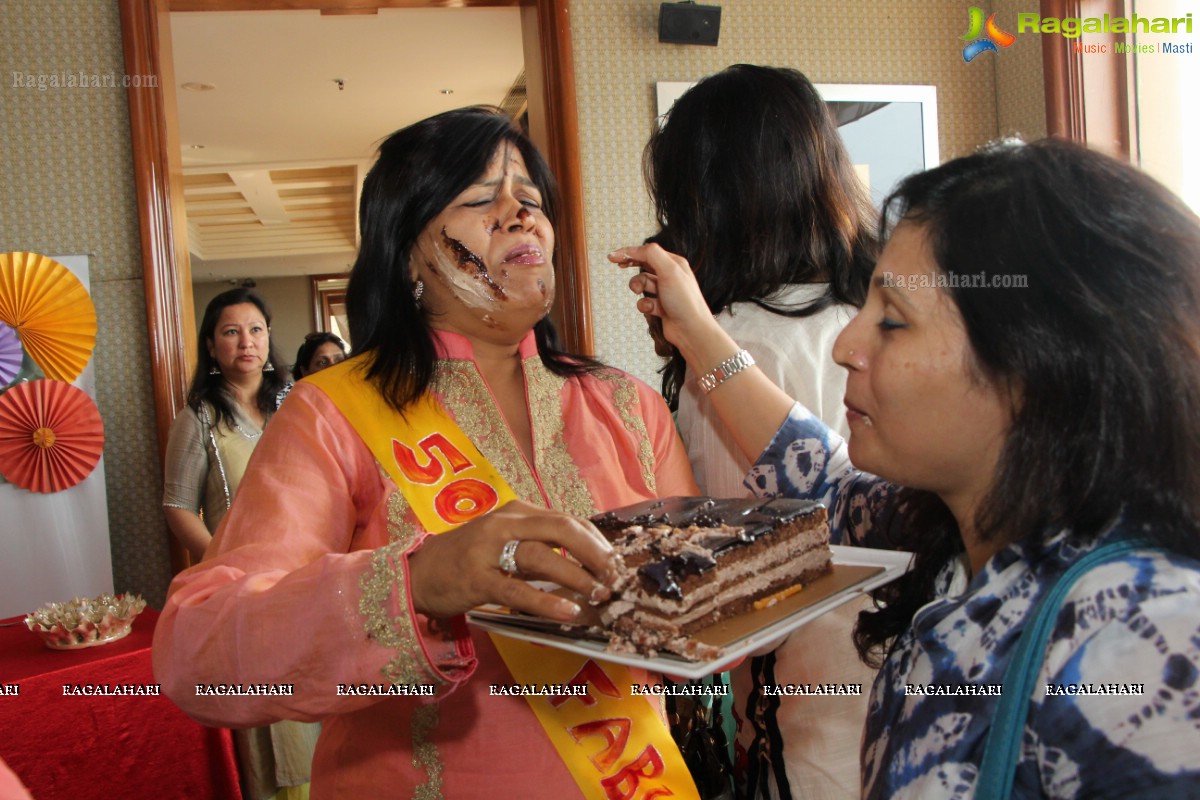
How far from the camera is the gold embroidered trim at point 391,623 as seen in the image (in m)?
1.11

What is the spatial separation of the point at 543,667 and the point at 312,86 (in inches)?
274

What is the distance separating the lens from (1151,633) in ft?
2.46

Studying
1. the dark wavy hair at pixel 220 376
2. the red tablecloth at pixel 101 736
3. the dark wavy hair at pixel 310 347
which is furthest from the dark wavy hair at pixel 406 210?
the dark wavy hair at pixel 310 347

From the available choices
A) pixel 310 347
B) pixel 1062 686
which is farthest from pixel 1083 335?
pixel 310 347

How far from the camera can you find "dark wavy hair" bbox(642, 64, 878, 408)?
1.79 metres

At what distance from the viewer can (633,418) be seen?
5.66 feet

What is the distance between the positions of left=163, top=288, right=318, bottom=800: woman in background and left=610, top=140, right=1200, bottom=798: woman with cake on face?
312 centimetres

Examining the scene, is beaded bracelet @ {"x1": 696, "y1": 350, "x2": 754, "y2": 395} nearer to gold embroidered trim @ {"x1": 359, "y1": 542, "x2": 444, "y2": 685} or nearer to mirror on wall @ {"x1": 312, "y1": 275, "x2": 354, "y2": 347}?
gold embroidered trim @ {"x1": 359, "y1": 542, "x2": 444, "y2": 685}

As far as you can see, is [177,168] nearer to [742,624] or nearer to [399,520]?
[399,520]

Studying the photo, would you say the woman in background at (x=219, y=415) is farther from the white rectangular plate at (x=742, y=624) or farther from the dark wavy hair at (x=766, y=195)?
the white rectangular plate at (x=742, y=624)

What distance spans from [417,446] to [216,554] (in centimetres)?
36

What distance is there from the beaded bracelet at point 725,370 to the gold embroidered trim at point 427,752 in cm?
67

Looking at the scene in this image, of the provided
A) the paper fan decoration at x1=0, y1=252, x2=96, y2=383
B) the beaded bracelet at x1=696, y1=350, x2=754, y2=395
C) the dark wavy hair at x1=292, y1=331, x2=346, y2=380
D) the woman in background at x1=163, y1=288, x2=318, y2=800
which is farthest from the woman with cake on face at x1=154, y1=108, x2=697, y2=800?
the dark wavy hair at x1=292, y1=331, x2=346, y2=380

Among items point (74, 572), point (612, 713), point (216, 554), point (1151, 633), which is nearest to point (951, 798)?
point (1151, 633)
